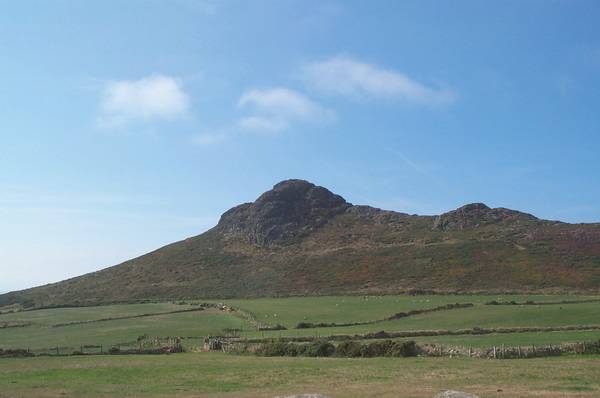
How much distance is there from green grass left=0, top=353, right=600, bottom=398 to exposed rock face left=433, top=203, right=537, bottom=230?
110 meters

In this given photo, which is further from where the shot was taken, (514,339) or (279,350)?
(279,350)

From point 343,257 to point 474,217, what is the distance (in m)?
36.7

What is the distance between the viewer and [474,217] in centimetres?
14862

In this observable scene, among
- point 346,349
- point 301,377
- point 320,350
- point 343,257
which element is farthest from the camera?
point 343,257

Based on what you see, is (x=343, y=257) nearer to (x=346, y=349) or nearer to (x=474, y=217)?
(x=474, y=217)

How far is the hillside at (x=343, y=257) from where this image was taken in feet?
339

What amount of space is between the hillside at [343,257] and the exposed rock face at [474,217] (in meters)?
0.25

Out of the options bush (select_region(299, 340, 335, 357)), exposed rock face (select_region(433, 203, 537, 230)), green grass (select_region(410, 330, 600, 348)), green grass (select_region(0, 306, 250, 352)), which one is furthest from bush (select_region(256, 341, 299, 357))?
exposed rock face (select_region(433, 203, 537, 230))

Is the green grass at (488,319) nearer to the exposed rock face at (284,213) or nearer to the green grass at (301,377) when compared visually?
the green grass at (301,377)

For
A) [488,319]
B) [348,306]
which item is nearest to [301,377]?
[488,319]

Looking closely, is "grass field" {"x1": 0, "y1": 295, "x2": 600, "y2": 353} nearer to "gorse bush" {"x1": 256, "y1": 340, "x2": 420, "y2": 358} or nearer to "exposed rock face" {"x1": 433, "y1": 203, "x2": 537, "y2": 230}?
"gorse bush" {"x1": 256, "y1": 340, "x2": 420, "y2": 358}

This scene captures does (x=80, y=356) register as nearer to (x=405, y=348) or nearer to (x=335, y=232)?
(x=405, y=348)

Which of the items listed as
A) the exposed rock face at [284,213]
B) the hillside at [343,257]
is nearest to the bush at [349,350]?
the hillside at [343,257]

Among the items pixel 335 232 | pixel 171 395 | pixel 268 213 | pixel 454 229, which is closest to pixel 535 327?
pixel 171 395
